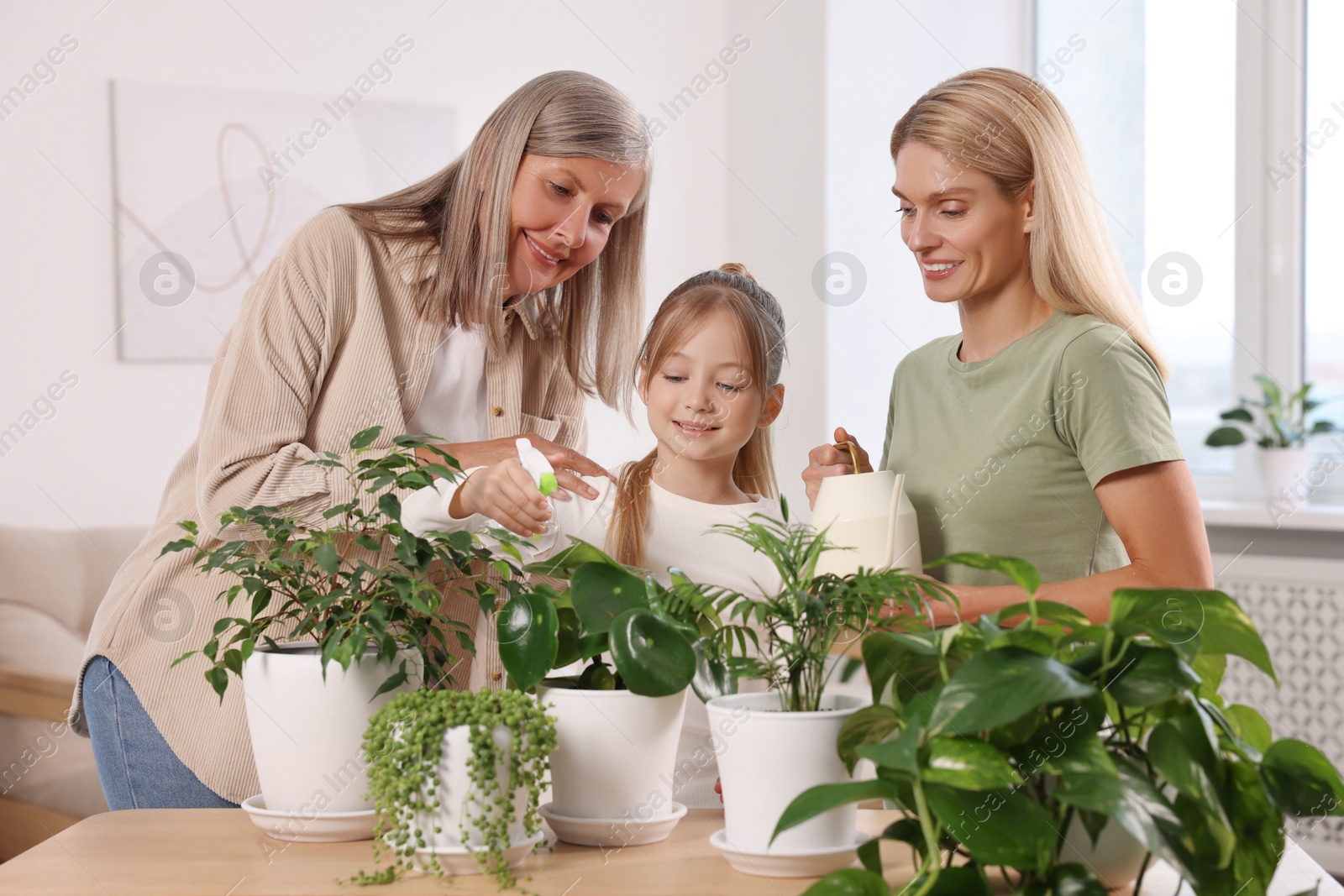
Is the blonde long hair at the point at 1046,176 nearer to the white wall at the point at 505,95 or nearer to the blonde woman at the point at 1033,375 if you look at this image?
the blonde woman at the point at 1033,375

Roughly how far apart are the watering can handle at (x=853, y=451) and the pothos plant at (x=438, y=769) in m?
Answer: 0.52

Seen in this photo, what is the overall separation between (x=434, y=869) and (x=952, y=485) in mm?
673

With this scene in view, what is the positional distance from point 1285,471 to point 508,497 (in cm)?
250

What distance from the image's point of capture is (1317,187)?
9.68ft

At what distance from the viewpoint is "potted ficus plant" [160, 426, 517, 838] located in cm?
82

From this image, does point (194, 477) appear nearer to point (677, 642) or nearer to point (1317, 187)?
point (677, 642)

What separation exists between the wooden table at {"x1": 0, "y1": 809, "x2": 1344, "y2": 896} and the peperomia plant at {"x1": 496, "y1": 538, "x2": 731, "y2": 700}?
4.8 inches

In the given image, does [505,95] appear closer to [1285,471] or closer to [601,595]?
[1285,471]

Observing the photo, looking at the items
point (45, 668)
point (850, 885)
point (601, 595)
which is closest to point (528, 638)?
point (601, 595)

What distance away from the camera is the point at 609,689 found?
2.74 feet

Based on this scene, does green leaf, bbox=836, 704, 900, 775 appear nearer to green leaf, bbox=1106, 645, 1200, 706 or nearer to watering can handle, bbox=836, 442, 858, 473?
green leaf, bbox=1106, 645, 1200, 706

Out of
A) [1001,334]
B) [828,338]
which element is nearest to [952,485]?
[1001,334]

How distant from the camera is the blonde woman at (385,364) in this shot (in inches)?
44.5

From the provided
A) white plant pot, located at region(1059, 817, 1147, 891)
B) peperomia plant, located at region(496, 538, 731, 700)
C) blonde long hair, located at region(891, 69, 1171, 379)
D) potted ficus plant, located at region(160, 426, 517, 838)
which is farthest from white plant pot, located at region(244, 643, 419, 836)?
blonde long hair, located at region(891, 69, 1171, 379)
